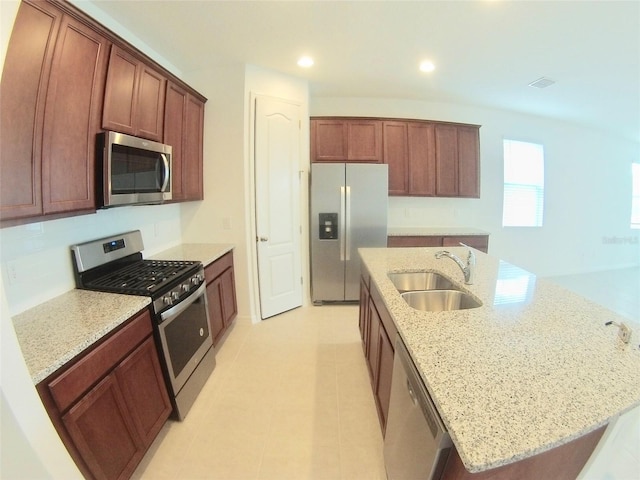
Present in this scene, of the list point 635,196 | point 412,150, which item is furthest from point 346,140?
point 635,196

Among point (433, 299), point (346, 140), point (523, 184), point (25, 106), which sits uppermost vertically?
point (346, 140)

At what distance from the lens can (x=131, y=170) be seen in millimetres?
1654

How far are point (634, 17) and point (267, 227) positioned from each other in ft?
10.8

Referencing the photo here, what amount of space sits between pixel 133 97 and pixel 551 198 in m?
6.00

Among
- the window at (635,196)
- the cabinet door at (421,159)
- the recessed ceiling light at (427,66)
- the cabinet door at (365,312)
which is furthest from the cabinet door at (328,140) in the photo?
the window at (635,196)

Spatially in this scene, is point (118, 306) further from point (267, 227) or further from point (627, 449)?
point (627, 449)

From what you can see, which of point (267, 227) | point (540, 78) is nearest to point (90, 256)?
point (267, 227)

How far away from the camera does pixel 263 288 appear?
288 centimetres

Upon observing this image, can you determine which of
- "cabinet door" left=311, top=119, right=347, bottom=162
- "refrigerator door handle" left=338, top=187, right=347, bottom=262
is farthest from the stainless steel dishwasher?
"cabinet door" left=311, top=119, right=347, bottom=162

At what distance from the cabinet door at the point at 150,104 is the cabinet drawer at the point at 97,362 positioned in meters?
1.28

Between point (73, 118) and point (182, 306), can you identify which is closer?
point (73, 118)

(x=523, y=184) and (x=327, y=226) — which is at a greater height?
(x=523, y=184)

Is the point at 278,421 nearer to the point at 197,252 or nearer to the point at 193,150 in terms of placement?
the point at 197,252

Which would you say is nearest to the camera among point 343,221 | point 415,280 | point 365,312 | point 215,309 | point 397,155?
point 415,280
